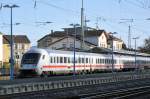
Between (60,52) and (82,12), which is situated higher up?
(82,12)

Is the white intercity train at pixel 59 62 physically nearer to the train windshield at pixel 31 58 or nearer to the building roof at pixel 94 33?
the train windshield at pixel 31 58

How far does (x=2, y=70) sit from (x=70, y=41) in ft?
186

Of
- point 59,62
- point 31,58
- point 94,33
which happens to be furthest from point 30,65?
point 94,33

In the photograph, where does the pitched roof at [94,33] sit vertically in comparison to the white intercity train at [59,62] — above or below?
above

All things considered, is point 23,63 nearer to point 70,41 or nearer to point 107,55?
point 107,55

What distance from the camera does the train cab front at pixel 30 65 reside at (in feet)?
175

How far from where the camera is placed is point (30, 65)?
176 feet

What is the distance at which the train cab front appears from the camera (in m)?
53.3

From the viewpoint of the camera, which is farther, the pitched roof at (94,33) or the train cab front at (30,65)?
the pitched roof at (94,33)

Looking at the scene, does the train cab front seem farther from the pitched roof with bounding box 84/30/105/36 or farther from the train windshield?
the pitched roof with bounding box 84/30/105/36

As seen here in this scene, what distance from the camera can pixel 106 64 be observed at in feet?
250

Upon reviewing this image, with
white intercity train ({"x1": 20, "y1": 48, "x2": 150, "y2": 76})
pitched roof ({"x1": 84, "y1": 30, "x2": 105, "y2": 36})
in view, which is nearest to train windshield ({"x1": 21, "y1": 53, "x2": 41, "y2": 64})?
white intercity train ({"x1": 20, "y1": 48, "x2": 150, "y2": 76})

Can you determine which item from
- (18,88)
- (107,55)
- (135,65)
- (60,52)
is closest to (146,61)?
(135,65)

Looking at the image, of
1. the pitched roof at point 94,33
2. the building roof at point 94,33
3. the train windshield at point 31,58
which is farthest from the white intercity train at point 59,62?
the building roof at point 94,33
